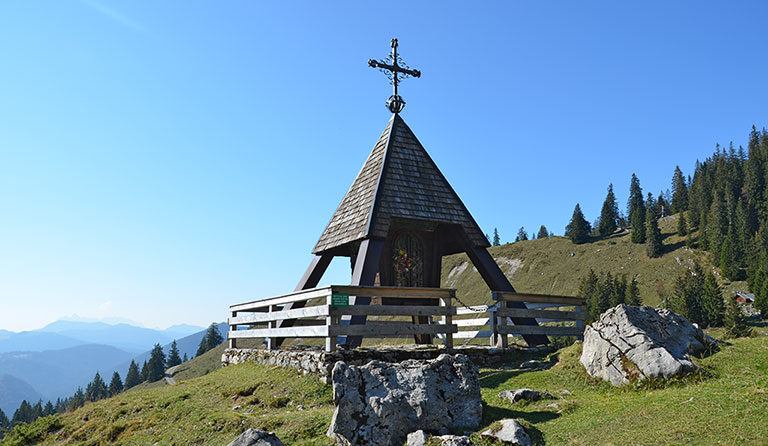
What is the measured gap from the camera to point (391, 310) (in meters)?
12.4

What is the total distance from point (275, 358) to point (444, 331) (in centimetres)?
455

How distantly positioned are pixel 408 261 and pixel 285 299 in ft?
15.2

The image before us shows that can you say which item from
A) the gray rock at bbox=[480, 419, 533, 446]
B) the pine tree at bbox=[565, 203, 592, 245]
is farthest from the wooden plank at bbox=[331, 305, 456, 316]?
the pine tree at bbox=[565, 203, 592, 245]

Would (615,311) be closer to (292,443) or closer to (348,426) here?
(348,426)

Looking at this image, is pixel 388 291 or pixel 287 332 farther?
pixel 287 332

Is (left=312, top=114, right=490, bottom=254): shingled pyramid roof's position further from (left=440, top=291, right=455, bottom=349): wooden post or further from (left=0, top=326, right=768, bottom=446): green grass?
(left=0, top=326, right=768, bottom=446): green grass

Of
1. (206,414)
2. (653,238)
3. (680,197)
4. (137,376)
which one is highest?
(680,197)

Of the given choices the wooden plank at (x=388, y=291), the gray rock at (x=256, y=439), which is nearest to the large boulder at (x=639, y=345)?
the wooden plank at (x=388, y=291)

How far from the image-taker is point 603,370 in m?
9.62

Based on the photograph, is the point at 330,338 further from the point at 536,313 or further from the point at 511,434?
the point at 536,313

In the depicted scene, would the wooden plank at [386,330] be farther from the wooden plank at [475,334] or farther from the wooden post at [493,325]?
the wooden plank at [475,334]

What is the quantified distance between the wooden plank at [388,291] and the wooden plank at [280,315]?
599 millimetres

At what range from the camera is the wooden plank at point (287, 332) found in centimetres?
1131

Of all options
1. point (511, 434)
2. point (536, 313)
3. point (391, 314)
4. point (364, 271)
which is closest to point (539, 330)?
point (536, 313)
